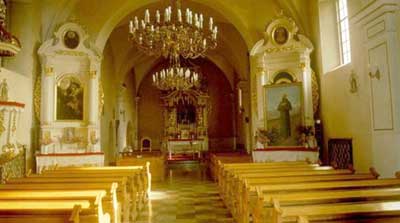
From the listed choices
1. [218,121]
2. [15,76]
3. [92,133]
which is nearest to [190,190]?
[92,133]

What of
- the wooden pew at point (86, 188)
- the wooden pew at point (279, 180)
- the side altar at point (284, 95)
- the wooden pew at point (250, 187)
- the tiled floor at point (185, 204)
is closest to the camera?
the wooden pew at point (86, 188)

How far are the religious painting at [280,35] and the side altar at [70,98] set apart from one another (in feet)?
18.4

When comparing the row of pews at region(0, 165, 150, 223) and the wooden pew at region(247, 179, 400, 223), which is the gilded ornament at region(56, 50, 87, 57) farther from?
the wooden pew at region(247, 179, 400, 223)

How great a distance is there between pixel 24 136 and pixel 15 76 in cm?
172

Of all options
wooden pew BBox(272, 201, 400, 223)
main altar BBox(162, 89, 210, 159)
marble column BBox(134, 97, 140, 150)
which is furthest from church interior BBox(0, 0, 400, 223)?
marble column BBox(134, 97, 140, 150)

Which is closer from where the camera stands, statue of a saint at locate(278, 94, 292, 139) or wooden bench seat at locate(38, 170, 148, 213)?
wooden bench seat at locate(38, 170, 148, 213)

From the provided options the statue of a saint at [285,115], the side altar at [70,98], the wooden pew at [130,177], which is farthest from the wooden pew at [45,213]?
the statue of a saint at [285,115]

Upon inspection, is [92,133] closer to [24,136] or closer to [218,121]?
[24,136]

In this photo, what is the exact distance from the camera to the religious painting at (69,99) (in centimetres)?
1012

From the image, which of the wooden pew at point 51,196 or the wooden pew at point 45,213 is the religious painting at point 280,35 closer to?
the wooden pew at point 51,196

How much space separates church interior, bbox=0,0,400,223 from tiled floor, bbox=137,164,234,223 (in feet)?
0.16

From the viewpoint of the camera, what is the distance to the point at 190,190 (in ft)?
29.9

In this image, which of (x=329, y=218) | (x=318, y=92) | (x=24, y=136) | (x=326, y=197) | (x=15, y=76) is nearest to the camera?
(x=329, y=218)

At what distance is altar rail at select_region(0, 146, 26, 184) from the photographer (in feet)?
24.0
